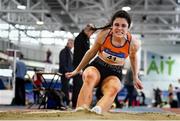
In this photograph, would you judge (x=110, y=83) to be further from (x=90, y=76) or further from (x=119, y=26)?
(x=119, y=26)

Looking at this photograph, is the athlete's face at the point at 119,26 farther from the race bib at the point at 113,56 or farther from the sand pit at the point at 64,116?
the sand pit at the point at 64,116

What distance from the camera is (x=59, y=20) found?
1067 inches

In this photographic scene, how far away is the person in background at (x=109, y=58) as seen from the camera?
16.8 ft

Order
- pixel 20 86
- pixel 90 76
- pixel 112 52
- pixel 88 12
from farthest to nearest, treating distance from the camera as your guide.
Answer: pixel 88 12 → pixel 20 86 → pixel 112 52 → pixel 90 76

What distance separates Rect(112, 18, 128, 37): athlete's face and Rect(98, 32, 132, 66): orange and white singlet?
12cm

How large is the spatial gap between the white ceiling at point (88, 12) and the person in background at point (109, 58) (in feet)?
56.0

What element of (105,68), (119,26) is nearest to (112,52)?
(105,68)

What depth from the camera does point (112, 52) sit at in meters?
5.31

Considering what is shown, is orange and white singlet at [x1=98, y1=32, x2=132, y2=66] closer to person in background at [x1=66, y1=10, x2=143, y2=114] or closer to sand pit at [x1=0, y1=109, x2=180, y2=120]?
person in background at [x1=66, y1=10, x2=143, y2=114]

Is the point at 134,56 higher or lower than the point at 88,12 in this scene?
lower

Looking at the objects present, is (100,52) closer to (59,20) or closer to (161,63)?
(59,20)

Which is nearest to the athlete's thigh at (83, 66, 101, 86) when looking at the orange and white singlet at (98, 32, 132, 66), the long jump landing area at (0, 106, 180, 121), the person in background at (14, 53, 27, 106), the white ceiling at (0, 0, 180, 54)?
the orange and white singlet at (98, 32, 132, 66)

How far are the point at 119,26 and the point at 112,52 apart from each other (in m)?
0.33

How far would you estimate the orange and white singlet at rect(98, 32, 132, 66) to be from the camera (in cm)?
532
